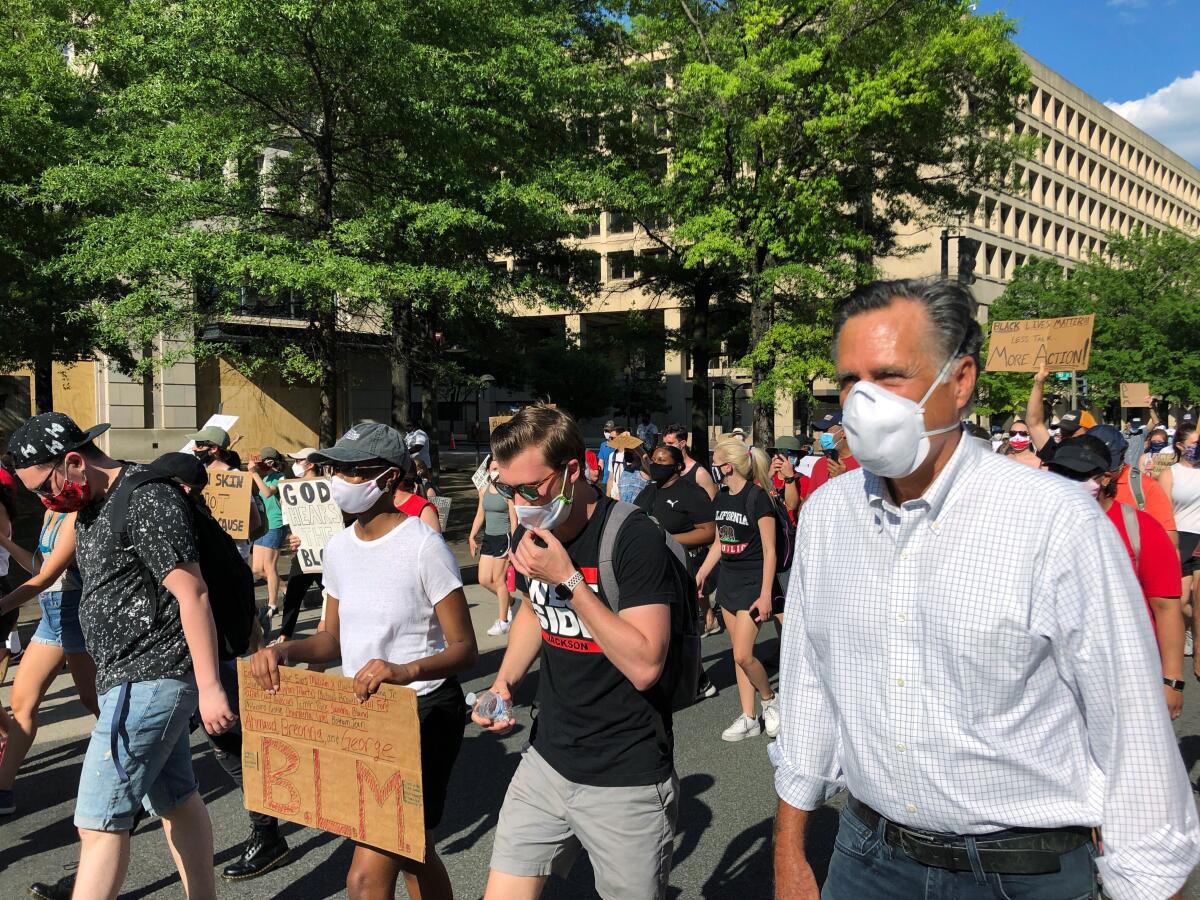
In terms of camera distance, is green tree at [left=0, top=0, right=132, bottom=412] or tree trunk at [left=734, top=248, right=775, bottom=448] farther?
tree trunk at [left=734, top=248, right=775, bottom=448]

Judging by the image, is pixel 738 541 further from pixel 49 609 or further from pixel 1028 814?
pixel 1028 814

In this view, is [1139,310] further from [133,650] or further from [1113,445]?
[133,650]

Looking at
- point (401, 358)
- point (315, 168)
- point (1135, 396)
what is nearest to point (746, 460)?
point (315, 168)

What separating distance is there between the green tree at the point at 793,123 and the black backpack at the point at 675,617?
15792mm

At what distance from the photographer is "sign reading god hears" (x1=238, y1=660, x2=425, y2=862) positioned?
9.92 feet

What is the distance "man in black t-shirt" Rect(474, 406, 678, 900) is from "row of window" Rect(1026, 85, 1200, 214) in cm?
5484

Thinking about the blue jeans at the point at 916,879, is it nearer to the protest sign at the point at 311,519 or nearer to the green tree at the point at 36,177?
the protest sign at the point at 311,519

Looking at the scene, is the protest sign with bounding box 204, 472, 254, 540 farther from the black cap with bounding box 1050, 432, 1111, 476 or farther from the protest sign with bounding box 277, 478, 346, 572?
the black cap with bounding box 1050, 432, 1111, 476

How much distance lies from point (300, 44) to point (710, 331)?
47.7 feet

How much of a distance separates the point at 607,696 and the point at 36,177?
16.3m

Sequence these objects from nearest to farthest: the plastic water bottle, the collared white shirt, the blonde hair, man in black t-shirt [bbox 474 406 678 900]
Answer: the collared white shirt < man in black t-shirt [bbox 474 406 678 900] < the plastic water bottle < the blonde hair

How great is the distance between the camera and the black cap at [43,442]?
358 centimetres

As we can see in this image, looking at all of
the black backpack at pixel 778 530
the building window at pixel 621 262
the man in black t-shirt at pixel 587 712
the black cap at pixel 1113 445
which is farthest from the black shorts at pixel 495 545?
the building window at pixel 621 262

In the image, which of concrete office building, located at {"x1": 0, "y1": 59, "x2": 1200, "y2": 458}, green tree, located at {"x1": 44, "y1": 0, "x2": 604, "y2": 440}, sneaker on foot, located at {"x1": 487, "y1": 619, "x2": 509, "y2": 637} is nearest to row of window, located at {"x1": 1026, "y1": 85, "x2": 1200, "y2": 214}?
concrete office building, located at {"x1": 0, "y1": 59, "x2": 1200, "y2": 458}
